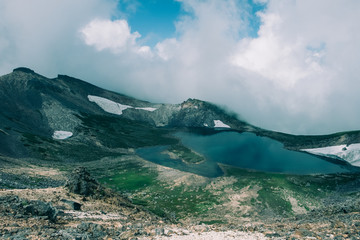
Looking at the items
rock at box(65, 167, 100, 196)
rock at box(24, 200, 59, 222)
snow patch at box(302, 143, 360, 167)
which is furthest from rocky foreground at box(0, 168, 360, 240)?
snow patch at box(302, 143, 360, 167)

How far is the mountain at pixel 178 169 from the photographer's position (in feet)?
211

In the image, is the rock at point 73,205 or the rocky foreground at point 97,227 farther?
the rock at point 73,205

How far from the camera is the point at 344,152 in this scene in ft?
530

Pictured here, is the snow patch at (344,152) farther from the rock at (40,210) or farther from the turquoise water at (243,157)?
the rock at (40,210)

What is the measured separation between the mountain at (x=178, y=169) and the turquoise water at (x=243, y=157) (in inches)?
30.0

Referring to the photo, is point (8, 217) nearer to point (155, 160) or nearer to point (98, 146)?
point (155, 160)

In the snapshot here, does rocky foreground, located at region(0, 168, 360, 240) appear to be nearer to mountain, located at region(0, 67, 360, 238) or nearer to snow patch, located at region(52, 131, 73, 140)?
mountain, located at region(0, 67, 360, 238)

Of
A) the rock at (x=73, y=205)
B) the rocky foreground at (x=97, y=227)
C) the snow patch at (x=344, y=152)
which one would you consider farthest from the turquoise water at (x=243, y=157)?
the rocky foreground at (x=97, y=227)

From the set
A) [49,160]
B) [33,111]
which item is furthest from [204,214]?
[33,111]

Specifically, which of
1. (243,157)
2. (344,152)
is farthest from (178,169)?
(344,152)

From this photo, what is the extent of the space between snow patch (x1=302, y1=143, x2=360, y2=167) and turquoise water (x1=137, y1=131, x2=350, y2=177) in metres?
14.3

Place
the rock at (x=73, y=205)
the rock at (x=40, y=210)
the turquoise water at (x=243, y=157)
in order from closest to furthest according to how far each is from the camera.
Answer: the rock at (x=40, y=210) < the rock at (x=73, y=205) < the turquoise water at (x=243, y=157)

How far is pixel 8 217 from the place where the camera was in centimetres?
2248

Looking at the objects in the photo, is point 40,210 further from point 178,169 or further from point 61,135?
point 61,135
